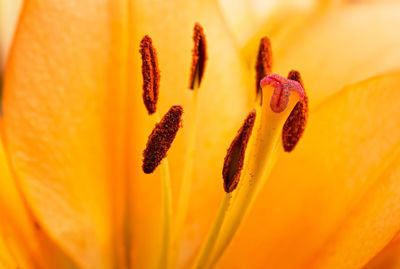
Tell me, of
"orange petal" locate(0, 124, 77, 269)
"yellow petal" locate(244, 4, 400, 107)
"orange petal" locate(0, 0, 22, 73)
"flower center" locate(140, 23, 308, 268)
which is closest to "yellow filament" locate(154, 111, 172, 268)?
"flower center" locate(140, 23, 308, 268)

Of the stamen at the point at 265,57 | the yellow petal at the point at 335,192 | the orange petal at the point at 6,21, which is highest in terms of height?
the orange petal at the point at 6,21

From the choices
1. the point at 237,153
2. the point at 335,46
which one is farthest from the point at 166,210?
the point at 335,46

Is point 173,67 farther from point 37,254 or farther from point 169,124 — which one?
point 37,254

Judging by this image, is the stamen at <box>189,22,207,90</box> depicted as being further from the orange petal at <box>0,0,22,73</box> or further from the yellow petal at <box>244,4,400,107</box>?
the orange petal at <box>0,0,22,73</box>

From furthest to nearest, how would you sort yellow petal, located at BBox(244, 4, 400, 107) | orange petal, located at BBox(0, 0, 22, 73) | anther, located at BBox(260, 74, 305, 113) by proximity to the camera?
orange petal, located at BBox(0, 0, 22, 73), yellow petal, located at BBox(244, 4, 400, 107), anther, located at BBox(260, 74, 305, 113)

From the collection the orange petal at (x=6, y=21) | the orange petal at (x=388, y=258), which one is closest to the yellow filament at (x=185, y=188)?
the orange petal at (x=388, y=258)

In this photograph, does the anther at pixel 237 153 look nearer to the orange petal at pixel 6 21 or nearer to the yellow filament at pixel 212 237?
the yellow filament at pixel 212 237
